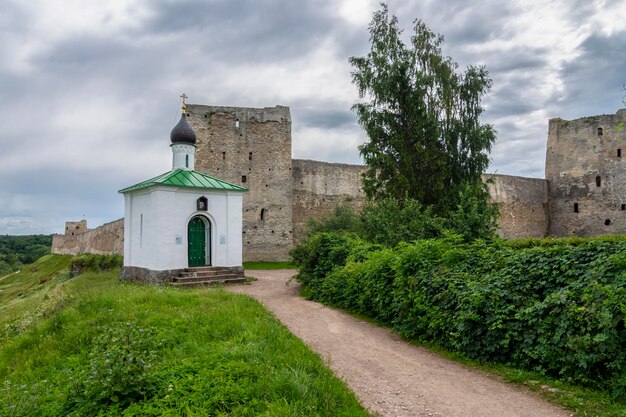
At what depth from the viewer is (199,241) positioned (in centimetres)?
1448

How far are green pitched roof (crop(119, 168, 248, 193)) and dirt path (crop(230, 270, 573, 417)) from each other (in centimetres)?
730

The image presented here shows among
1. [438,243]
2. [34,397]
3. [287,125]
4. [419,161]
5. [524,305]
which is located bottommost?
[34,397]

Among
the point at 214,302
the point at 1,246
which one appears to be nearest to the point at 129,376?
the point at 214,302

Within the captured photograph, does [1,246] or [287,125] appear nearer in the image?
[287,125]

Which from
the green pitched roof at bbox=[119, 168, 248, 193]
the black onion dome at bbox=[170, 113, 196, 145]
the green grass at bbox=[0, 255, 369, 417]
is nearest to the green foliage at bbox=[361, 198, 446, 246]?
the green pitched roof at bbox=[119, 168, 248, 193]

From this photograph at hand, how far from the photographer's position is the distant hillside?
148 ft

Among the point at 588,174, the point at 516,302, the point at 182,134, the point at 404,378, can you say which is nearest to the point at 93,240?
the point at 182,134

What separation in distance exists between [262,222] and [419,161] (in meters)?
9.98

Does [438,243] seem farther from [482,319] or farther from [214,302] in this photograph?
[214,302]

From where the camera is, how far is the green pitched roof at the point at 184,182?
45.0ft

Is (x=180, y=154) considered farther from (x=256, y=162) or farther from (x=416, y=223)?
(x=416, y=223)

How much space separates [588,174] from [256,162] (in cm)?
2357

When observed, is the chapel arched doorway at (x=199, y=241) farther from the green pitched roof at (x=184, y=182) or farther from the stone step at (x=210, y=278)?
the green pitched roof at (x=184, y=182)

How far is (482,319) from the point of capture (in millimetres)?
5852
